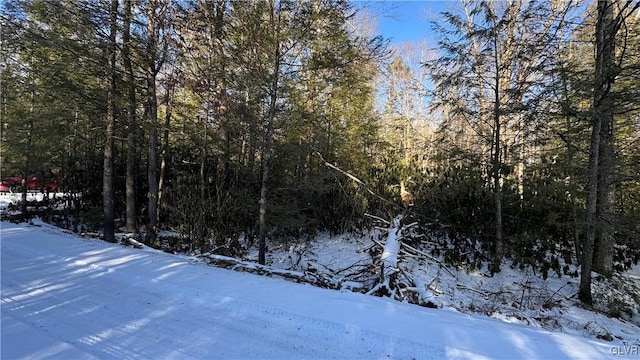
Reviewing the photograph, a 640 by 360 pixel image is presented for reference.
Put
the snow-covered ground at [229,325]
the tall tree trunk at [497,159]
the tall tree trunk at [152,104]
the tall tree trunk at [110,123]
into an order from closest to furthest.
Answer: the snow-covered ground at [229,325] → the tall tree trunk at [497,159] → the tall tree trunk at [110,123] → the tall tree trunk at [152,104]

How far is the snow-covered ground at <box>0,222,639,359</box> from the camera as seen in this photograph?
107 inches

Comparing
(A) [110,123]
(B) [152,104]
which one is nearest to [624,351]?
(B) [152,104]

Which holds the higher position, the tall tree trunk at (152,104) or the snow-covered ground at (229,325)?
the tall tree trunk at (152,104)

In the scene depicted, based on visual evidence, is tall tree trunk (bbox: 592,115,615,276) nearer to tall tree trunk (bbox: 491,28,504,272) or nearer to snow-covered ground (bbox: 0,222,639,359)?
tall tree trunk (bbox: 491,28,504,272)

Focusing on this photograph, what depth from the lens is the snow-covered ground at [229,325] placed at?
2.71m

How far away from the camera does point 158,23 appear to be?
7.46 metres

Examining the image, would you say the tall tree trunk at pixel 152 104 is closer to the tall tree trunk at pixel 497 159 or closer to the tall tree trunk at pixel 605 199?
the tall tree trunk at pixel 497 159

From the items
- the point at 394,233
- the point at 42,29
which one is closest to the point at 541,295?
the point at 394,233

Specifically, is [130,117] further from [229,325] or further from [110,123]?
[229,325]

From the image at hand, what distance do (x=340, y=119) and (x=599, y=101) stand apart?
594cm

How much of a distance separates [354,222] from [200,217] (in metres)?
3.88

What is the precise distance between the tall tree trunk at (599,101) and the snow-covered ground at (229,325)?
7.74 feet

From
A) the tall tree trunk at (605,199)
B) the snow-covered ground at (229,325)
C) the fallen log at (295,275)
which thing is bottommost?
the fallen log at (295,275)

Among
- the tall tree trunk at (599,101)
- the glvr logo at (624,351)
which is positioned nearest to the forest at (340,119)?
the tall tree trunk at (599,101)
